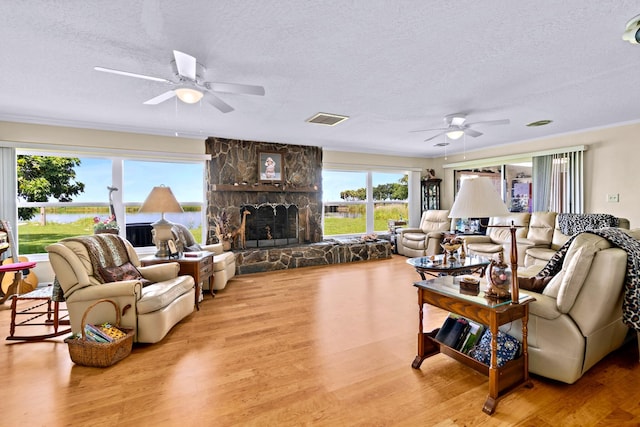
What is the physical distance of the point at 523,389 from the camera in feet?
6.59

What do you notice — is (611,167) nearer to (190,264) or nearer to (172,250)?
(190,264)

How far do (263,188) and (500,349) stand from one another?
4.68 meters

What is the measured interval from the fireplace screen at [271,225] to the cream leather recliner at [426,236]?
8.12 feet

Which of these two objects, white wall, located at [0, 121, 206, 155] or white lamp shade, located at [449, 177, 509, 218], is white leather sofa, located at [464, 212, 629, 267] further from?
white wall, located at [0, 121, 206, 155]

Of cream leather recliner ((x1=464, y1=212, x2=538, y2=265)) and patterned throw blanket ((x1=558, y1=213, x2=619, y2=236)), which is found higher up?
patterned throw blanket ((x1=558, y1=213, x2=619, y2=236))

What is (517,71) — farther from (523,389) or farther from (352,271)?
(352,271)

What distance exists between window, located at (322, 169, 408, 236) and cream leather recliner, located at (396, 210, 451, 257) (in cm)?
72

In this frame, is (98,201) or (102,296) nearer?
(102,296)

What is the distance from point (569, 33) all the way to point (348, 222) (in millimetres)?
5347

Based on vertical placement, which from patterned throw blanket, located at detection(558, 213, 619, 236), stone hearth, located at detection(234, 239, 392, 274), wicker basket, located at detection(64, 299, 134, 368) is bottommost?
wicker basket, located at detection(64, 299, 134, 368)

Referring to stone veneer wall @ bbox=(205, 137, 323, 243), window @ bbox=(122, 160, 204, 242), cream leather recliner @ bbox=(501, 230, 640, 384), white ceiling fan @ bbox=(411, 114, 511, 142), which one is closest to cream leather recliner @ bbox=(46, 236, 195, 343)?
window @ bbox=(122, 160, 204, 242)

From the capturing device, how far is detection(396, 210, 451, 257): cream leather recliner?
629 cm

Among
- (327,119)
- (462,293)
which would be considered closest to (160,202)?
(327,119)

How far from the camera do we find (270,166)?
6035 millimetres
